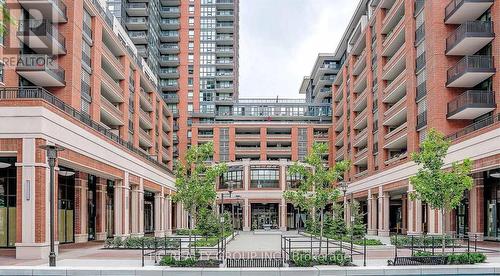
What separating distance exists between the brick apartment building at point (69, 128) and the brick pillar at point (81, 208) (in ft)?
0.22

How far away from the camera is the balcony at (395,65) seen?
51225mm

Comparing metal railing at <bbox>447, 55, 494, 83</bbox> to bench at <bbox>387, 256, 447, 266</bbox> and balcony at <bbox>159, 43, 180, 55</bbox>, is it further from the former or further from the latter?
balcony at <bbox>159, 43, 180, 55</bbox>

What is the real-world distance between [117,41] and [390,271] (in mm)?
36739

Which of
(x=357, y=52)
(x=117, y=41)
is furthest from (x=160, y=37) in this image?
(x=117, y=41)

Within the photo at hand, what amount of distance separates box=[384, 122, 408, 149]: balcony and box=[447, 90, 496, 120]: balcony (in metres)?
10.3

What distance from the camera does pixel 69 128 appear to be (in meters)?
29.3

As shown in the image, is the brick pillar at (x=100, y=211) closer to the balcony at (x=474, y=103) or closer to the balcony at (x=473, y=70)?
the balcony at (x=474, y=103)

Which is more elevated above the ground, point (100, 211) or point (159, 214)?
point (100, 211)

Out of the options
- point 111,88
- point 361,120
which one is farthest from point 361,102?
point 111,88

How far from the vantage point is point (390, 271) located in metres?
20.7

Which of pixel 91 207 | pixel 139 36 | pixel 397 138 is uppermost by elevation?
pixel 139 36

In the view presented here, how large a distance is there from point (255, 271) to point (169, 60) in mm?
94737

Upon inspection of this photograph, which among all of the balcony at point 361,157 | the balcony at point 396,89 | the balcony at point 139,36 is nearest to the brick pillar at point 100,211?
the balcony at point 396,89

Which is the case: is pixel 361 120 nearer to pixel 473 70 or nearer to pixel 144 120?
pixel 144 120
